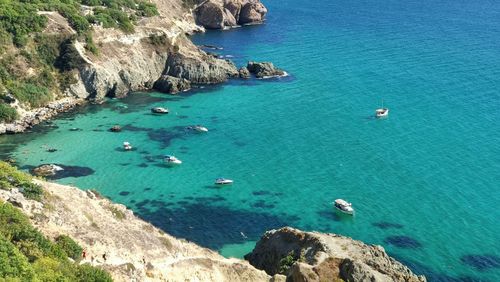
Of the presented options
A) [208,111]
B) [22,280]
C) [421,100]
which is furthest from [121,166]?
[421,100]

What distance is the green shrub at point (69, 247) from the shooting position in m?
36.2

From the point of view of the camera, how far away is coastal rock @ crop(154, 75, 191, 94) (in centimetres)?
10994

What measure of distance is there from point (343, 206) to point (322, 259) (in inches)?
1101

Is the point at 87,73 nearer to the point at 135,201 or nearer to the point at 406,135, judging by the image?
the point at 135,201

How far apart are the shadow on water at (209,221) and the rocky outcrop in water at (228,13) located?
106081 mm

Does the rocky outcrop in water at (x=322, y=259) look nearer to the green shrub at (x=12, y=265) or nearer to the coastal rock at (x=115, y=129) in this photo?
the green shrub at (x=12, y=265)

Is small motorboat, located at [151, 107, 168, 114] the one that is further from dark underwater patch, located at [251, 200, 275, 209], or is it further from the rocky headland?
dark underwater patch, located at [251, 200, 275, 209]

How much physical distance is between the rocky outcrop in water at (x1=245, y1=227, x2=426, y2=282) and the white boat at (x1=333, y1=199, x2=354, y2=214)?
58.5ft

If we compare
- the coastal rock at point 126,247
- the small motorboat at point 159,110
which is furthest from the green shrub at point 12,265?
the small motorboat at point 159,110

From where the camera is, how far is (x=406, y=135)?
92.1 m

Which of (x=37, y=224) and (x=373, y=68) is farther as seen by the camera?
(x=373, y=68)

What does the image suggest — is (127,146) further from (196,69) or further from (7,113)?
Answer: (196,69)

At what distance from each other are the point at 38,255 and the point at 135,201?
3475 centimetres

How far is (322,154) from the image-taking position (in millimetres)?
83688
